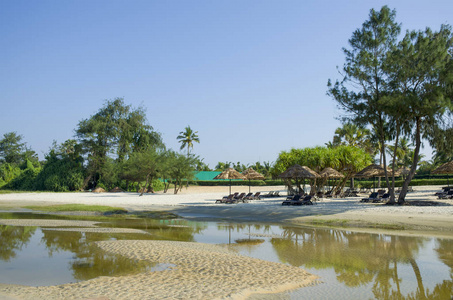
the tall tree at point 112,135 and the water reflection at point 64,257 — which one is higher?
the tall tree at point 112,135

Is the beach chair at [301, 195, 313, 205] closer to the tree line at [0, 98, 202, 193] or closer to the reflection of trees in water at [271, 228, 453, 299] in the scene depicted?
the reflection of trees in water at [271, 228, 453, 299]

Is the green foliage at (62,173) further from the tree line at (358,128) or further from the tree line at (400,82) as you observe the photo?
the tree line at (400,82)

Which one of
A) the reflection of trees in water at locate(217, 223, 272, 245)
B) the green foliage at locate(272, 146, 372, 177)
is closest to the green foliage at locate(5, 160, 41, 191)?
the green foliage at locate(272, 146, 372, 177)

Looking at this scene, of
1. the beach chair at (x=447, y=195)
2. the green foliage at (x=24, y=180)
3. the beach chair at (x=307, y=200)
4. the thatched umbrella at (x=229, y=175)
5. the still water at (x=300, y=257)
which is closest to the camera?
the still water at (x=300, y=257)

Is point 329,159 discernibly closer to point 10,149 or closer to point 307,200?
point 307,200

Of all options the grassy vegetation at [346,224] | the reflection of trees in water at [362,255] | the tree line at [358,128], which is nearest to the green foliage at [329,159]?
the tree line at [358,128]

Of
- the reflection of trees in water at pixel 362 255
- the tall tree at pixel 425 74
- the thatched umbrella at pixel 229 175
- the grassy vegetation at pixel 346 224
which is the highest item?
the tall tree at pixel 425 74

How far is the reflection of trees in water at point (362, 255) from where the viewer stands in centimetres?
777

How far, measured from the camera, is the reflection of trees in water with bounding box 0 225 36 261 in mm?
11087

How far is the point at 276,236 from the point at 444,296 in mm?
7984

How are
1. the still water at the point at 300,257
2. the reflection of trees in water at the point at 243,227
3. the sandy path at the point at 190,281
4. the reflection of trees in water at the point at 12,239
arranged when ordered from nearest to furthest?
the sandy path at the point at 190,281, the still water at the point at 300,257, the reflection of trees in water at the point at 12,239, the reflection of trees in water at the point at 243,227

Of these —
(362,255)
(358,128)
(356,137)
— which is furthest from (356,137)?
(362,255)

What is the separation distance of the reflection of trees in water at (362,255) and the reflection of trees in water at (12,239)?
8278 mm

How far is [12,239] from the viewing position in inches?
537
